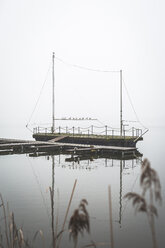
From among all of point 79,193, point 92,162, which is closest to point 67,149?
point 92,162

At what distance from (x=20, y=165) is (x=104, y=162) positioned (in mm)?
6807

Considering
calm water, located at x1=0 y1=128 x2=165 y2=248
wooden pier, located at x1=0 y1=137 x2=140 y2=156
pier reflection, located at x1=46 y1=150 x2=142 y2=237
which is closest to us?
calm water, located at x1=0 y1=128 x2=165 y2=248

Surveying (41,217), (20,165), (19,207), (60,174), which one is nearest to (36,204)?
(19,207)

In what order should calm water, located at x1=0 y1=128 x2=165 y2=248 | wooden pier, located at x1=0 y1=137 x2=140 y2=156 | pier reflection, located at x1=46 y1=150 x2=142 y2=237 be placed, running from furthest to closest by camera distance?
1. wooden pier, located at x1=0 y1=137 x2=140 y2=156
2. pier reflection, located at x1=46 y1=150 x2=142 y2=237
3. calm water, located at x1=0 y1=128 x2=165 y2=248

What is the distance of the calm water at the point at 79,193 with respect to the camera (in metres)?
8.47

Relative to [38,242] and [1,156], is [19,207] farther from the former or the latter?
[1,156]

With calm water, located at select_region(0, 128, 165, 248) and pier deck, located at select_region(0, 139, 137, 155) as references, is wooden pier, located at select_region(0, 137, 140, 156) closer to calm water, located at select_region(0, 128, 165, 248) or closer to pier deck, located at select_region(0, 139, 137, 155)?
pier deck, located at select_region(0, 139, 137, 155)

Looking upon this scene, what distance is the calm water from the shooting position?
8.47 metres

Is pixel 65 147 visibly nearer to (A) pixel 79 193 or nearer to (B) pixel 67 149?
(B) pixel 67 149

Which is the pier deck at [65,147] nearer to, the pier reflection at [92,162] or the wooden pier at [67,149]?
the wooden pier at [67,149]

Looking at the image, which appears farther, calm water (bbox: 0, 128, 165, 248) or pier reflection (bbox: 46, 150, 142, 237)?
pier reflection (bbox: 46, 150, 142, 237)

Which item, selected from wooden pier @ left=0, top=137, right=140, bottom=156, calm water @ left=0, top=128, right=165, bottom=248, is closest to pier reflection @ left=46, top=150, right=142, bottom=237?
calm water @ left=0, top=128, right=165, bottom=248

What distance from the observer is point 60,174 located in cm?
1984

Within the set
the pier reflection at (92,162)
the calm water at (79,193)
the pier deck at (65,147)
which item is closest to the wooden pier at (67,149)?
the pier deck at (65,147)
